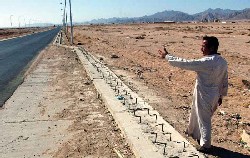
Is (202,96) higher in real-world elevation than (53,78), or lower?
higher

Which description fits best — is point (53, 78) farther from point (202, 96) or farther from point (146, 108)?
point (202, 96)

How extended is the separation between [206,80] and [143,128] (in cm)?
174

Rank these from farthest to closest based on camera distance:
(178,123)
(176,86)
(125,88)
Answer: (176,86) → (125,88) → (178,123)

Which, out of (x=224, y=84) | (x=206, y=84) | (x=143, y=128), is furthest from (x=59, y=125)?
(x=224, y=84)

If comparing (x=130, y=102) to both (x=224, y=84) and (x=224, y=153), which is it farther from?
(x=224, y=84)

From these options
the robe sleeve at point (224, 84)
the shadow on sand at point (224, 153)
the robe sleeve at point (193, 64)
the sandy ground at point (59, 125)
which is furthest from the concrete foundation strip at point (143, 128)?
the robe sleeve at point (193, 64)

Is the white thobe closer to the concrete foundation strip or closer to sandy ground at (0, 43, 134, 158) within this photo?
the concrete foundation strip

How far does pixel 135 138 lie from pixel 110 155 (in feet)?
1.88

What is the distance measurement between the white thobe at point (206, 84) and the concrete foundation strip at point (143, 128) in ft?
1.38

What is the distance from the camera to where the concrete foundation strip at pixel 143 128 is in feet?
17.6

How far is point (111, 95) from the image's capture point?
31.1 ft

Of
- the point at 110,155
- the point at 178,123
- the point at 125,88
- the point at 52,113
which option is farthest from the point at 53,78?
the point at 110,155

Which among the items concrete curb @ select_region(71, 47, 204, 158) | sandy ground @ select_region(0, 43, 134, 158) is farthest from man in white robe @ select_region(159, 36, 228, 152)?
sandy ground @ select_region(0, 43, 134, 158)

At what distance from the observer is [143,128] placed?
21.4ft
